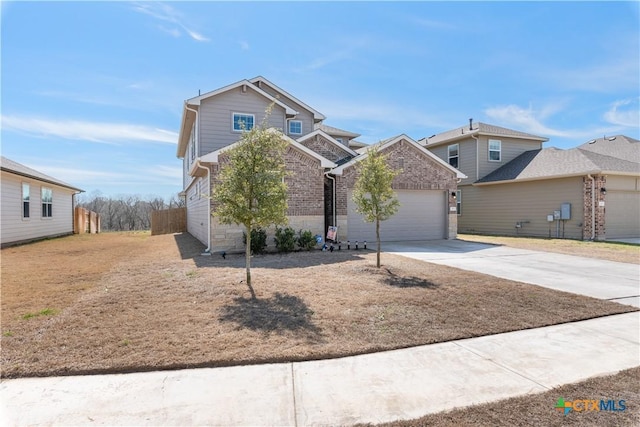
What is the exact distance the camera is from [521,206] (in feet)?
61.6

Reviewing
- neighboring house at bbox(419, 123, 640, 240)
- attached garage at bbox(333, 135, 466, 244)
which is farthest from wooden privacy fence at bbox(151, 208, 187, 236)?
neighboring house at bbox(419, 123, 640, 240)

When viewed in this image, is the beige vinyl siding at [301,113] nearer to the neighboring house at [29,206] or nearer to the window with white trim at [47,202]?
the neighboring house at [29,206]

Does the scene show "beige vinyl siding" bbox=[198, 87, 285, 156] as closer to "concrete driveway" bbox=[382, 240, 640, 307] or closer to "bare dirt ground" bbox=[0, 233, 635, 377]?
"bare dirt ground" bbox=[0, 233, 635, 377]

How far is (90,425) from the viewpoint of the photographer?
8.46 ft

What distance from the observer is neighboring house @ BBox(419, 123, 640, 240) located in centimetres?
1589

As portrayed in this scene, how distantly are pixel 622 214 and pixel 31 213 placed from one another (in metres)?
29.6

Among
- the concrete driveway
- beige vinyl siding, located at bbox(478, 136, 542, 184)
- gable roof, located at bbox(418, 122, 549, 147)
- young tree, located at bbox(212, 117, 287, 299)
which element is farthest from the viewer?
beige vinyl siding, located at bbox(478, 136, 542, 184)

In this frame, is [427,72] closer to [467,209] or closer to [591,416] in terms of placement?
[467,209]

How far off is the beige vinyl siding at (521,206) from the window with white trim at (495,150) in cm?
201

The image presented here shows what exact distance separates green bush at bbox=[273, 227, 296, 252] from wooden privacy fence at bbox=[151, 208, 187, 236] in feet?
46.6

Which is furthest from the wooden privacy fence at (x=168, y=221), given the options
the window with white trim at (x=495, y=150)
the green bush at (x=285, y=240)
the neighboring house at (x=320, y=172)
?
the window with white trim at (x=495, y=150)

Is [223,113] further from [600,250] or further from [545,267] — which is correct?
[600,250]

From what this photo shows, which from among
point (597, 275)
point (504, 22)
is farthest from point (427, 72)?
point (597, 275)

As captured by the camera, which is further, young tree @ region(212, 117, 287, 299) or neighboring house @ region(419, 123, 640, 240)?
neighboring house @ region(419, 123, 640, 240)
